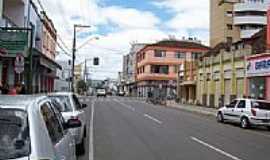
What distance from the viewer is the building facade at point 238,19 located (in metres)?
92.3

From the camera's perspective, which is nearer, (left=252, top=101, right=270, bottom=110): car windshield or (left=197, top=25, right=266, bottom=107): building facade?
(left=252, top=101, right=270, bottom=110): car windshield

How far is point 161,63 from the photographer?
107938mm

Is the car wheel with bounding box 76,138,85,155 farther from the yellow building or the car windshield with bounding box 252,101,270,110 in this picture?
the yellow building

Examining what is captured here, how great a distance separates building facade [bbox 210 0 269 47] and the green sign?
69.2 metres

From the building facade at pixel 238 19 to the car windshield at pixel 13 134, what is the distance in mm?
87861

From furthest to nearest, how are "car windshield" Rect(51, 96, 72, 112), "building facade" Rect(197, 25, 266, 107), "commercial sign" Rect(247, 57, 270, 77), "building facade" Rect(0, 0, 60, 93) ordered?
"building facade" Rect(197, 25, 266, 107)
"commercial sign" Rect(247, 57, 270, 77)
"building facade" Rect(0, 0, 60, 93)
"car windshield" Rect(51, 96, 72, 112)

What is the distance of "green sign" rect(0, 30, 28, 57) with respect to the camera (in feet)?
83.0

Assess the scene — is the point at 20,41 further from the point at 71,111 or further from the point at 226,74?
the point at 226,74

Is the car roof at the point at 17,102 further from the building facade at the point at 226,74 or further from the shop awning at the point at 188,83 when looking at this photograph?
the shop awning at the point at 188,83

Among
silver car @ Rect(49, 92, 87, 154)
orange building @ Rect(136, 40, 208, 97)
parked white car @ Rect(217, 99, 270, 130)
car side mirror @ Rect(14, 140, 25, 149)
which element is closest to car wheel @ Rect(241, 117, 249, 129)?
parked white car @ Rect(217, 99, 270, 130)

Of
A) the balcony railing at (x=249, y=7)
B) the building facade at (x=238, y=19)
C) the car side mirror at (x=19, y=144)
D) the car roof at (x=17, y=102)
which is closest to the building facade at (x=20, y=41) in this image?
the car roof at (x=17, y=102)

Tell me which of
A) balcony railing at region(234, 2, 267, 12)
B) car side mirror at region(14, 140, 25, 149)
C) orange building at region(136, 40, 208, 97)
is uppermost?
balcony railing at region(234, 2, 267, 12)

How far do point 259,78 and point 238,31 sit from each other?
57.7 m

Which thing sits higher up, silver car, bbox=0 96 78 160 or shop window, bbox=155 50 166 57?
shop window, bbox=155 50 166 57
